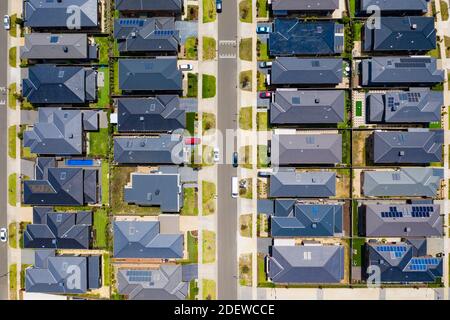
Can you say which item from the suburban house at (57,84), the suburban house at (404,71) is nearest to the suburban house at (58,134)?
the suburban house at (57,84)

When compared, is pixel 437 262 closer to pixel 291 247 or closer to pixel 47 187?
pixel 291 247

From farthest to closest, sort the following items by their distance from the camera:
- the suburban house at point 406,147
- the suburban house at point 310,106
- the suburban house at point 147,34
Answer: the suburban house at point 147,34 < the suburban house at point 310,106 < the suburban house at point 406,147

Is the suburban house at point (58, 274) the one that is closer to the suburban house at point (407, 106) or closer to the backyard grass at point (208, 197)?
the backyard grass at point (208, 197)

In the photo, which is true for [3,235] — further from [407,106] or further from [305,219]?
[407,106]

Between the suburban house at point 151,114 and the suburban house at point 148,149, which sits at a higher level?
the suburban house at point 151,114

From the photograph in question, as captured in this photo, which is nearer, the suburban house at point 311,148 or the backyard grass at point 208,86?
the suburban house at point 311,148

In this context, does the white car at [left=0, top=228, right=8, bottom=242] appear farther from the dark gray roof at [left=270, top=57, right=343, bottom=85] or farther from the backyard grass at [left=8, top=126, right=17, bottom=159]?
the dark gray roof at [left=270, top=57, right=343, bottom=85]

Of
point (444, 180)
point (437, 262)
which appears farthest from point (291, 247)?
point (444, 180)
